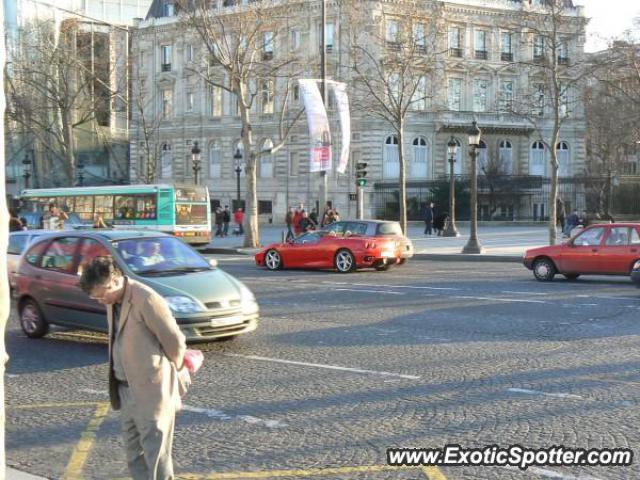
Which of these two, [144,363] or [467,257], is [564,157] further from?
[144,363]

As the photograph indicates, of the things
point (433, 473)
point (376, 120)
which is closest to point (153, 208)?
point (376, 120)

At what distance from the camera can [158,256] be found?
35.5ft

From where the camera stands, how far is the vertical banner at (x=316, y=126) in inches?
→ 1165

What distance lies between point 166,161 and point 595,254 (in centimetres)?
5167

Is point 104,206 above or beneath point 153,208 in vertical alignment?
above

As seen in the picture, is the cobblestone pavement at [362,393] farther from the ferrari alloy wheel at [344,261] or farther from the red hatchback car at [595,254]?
the ferrari alloy wheel at [344,261]

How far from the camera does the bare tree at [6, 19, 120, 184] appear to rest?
48.1 meters

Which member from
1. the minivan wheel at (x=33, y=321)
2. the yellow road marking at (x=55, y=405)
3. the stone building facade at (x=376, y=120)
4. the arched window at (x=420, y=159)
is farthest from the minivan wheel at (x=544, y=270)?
the arched window at (x=420, y=159)

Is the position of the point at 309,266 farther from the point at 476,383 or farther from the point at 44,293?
the point at 476,383

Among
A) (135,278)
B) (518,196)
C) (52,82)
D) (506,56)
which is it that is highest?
(506,56)

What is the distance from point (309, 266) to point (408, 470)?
673 inches

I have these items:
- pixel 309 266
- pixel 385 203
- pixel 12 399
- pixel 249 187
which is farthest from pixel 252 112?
pixel 12 399

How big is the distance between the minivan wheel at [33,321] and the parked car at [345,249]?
37.8ft

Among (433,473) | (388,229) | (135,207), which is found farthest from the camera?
(135,207)
